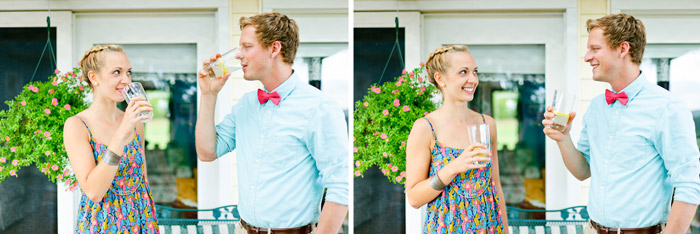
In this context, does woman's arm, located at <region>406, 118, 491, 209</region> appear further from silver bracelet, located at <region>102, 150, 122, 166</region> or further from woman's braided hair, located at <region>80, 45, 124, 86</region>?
woman's braided hair, located at <region>80, 45, 124, 86</region>

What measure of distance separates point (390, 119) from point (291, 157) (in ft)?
1.97

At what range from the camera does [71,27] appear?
2342mm

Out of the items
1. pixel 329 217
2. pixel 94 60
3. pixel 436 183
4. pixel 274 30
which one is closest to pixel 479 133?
pixel 436 183

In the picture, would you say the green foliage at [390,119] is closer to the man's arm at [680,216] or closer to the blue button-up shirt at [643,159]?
the blue button-up shirt at [643,159]

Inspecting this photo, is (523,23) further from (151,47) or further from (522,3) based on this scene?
(151,47)

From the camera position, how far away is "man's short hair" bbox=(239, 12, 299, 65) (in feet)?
6.70

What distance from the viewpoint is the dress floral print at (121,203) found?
2.02 meters

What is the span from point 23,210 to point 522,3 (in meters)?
2.38

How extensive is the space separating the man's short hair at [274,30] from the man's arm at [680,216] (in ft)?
4.68

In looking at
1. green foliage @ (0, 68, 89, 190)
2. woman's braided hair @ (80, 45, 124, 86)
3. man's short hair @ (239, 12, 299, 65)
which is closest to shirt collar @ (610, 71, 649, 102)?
man's short hair @ (239, 12, 299, 65)

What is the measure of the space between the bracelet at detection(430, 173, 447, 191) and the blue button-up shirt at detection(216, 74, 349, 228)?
31cm

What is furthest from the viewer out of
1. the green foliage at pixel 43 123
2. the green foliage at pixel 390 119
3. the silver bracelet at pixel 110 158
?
the green foliage at pixel 390 119

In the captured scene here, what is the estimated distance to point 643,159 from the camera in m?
1.96

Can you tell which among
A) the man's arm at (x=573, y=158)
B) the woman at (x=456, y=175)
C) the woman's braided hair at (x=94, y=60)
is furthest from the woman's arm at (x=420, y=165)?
the woman's braided hair at (x=94, y=60)
